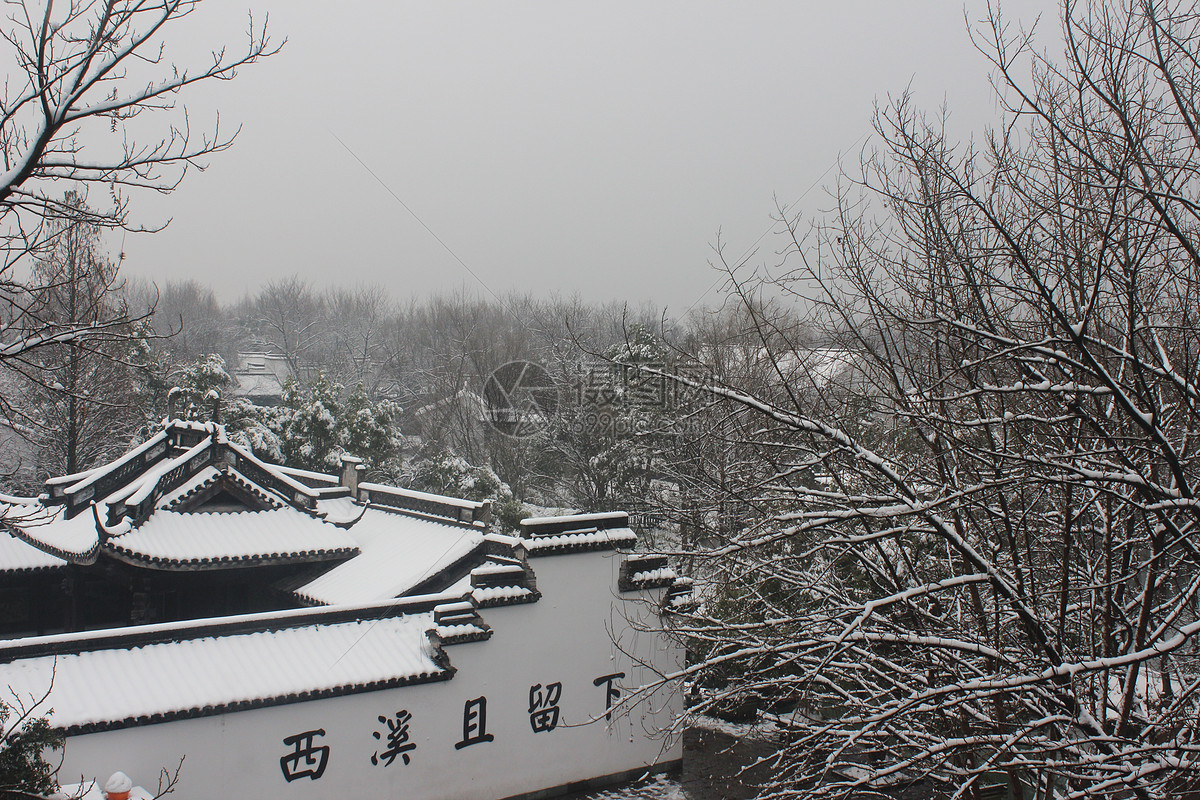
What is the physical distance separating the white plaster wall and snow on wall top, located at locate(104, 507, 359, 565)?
3490mm

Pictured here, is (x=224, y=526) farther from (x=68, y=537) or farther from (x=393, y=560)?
(x=393, y=560)

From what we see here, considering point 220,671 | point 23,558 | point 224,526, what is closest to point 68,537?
point 23,558

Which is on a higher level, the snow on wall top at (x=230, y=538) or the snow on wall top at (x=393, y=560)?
the snow on wall top at (x=230, y=538)

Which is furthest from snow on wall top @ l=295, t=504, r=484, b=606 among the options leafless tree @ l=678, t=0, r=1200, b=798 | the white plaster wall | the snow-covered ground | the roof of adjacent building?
leafless tree @ l=678, t=0, r=1200, b=798

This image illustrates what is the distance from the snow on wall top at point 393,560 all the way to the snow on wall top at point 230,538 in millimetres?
382

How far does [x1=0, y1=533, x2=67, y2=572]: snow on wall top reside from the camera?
10553 mm

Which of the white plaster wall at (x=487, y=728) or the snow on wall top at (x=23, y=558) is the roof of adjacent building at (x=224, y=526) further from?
the white plaster wall at (x=487, y=728)

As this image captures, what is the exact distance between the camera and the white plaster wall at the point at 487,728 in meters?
7.25

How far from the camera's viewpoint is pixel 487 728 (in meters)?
9.02

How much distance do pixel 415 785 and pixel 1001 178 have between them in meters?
7.78

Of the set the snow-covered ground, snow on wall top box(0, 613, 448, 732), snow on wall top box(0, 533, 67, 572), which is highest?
snow on wall top box(0, 533, 67, 572)

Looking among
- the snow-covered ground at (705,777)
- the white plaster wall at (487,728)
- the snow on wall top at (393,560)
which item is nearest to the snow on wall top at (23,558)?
the snow on wall top at (393,560)

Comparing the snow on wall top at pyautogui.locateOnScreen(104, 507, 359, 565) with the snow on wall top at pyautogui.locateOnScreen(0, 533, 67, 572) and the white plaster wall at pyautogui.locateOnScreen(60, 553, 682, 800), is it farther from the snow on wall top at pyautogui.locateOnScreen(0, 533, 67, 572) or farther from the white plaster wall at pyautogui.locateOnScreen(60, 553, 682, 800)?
the white plaster wall at pyautogui.locateOnScreen(60, 553, 682, 800)

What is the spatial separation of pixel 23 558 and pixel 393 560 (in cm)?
479
